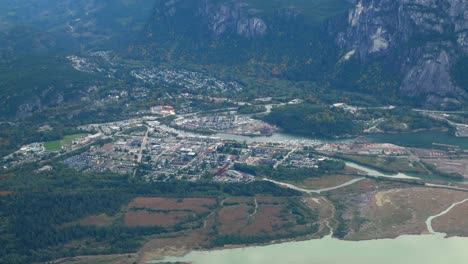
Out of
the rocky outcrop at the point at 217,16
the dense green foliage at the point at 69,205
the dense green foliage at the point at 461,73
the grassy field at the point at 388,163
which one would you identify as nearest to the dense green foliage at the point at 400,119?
the dense green foliage at the point at 461,73

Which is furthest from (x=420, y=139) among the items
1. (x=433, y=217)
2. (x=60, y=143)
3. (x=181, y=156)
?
(x=60, y=143)

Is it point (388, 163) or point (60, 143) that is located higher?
point (60, 143)

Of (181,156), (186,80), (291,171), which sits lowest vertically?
(186,80)

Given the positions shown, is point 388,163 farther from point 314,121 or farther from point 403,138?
point 314,121

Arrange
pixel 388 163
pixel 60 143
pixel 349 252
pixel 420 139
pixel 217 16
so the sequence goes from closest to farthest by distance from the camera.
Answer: pixel 349 252, pixel 388 163, pixel 60 143, pixel 420 139, pixel 217 16

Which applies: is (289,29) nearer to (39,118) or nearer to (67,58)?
(67,58)

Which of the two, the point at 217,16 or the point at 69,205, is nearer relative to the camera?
the point at 69,205

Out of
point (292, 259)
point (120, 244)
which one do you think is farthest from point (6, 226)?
point (292, 259)

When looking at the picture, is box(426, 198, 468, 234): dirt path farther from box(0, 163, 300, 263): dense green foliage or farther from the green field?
the green field
